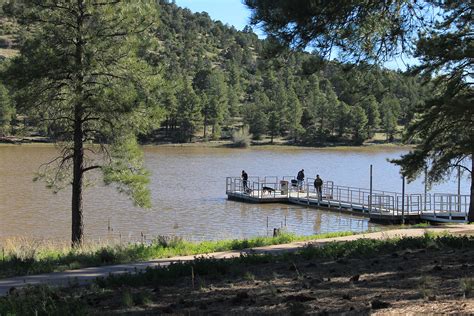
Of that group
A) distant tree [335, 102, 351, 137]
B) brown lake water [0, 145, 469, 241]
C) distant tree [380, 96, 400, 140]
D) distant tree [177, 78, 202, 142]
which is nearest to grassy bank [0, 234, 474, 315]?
brown lake water [0, 145, 469, 241]

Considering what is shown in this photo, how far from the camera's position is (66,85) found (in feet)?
55.1

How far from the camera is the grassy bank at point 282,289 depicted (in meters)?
5.63

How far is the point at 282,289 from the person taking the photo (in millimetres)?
6707

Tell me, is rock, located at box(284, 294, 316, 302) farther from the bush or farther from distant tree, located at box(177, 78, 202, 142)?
distant tree, located at box(177, 78, 202, 142)

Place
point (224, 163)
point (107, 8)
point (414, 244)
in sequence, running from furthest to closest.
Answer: point (224, 163)
point (107, 8)
point (414, 244)

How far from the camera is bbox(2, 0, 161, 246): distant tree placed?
16.2 metres

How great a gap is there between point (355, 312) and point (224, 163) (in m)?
61.3

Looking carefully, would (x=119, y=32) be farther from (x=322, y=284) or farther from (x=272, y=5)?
(x=322, y=284)

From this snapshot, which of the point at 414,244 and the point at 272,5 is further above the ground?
the point at 272,5

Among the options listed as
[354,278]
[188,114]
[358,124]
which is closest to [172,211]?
[354,278]

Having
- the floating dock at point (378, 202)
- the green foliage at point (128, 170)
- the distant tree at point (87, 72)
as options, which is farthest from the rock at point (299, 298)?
the floating dock at point (378, 202)

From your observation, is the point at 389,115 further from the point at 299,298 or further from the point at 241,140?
the point at 299,298

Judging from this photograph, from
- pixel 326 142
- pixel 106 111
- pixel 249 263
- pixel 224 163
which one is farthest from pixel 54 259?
pixel 326 142

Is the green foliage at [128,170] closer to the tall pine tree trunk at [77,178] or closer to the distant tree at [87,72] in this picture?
the distant tree at [87,72]
